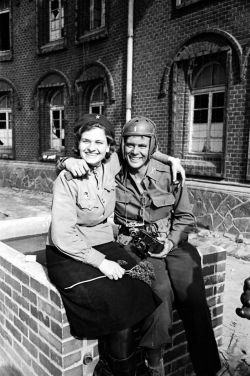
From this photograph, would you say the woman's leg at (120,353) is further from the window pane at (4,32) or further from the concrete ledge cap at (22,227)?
the window pane at (4,32)

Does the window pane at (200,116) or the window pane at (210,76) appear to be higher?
the window pane at (210,76)

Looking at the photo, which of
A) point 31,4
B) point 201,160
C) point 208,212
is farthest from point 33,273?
point 31,4

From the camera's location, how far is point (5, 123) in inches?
572

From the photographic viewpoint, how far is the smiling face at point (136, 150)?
2668mm

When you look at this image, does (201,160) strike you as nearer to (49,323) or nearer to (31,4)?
(49,323)

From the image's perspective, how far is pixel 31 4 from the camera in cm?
1270

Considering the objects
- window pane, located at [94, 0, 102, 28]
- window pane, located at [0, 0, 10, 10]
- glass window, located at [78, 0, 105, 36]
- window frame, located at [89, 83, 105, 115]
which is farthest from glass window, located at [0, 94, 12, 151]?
window pane, located at [94, 0, 102, 28]

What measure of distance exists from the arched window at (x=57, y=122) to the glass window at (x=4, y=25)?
154 inches

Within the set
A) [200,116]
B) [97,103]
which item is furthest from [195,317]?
[97,103]

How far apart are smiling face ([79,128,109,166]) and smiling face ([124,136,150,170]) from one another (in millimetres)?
212

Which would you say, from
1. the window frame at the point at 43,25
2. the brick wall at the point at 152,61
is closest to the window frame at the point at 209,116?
the brick wall at the point at 152,61

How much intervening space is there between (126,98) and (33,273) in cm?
755

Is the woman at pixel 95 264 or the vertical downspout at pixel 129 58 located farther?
the vertical downspout at pixel 129 58

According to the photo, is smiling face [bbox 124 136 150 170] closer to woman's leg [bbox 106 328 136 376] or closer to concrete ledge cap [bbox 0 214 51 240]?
woman's leg [bbox 106 328 136 376]
